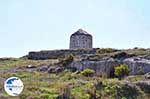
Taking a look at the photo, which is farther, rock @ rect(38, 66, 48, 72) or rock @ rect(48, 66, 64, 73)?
rock @ rect(38, 66, 48, 72)

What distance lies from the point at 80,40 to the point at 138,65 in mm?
39196

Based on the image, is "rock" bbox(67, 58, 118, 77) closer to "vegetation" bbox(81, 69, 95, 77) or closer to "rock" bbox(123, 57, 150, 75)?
"vegetation" bbox(81, 69, 95, 77)

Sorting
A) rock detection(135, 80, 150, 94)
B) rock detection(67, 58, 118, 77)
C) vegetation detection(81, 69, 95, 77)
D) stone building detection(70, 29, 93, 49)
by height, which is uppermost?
stone building detection(70, 29, 93, 49)

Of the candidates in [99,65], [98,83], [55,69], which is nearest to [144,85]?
[98,83]

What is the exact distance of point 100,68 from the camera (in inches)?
1561

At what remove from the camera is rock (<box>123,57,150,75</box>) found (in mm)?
36406

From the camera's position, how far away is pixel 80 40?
76.1 metres

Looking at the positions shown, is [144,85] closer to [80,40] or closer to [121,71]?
[121,71]

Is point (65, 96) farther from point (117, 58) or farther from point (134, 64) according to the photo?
point (117, 58)

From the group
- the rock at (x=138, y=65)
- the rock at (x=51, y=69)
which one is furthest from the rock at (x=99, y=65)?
the rock at (x=51, y=69)

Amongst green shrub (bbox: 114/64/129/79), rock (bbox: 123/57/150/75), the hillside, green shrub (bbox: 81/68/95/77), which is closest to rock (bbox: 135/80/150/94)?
the hillside

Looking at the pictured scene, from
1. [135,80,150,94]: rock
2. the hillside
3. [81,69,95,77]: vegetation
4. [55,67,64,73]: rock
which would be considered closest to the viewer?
the hillside

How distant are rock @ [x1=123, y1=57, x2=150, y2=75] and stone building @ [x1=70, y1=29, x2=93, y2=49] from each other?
121 ft

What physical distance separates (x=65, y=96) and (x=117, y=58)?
55.4 ft
